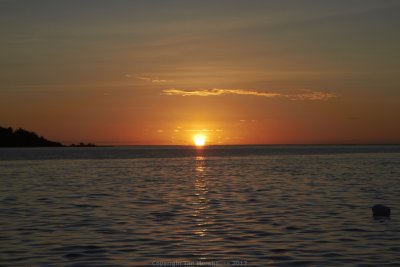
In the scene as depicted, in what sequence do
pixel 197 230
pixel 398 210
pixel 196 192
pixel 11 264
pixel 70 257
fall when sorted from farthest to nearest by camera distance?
1. pixel 196 192
2. pixel 398 210
3. pixel 197 230
4. pixel 70 257
5. pixel 11 264

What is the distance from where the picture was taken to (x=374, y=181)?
49719 millimetres

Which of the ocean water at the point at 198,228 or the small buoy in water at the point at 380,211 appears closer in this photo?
the ocean water at the point at 198,228

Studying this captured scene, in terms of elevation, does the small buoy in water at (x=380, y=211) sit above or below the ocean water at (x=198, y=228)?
above

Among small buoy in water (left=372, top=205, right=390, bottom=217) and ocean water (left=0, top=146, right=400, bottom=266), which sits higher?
small buoy in water (left=372, top=205, right=390, bottom=217)

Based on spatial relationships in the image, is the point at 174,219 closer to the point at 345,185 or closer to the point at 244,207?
the point at 244,207

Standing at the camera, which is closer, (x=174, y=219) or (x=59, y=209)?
(x=174, y=219)

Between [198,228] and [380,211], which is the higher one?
[380,211]

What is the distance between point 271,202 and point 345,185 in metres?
14.4

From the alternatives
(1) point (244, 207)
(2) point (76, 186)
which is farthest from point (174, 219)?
(2) point (76, 186)

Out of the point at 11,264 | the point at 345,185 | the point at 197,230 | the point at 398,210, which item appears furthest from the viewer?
the point at 345,185

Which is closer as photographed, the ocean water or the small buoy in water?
the ocean water

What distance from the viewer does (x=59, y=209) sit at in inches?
1203

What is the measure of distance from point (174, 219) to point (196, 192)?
14.8 metres

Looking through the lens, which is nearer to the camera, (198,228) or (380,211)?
(198,228)
